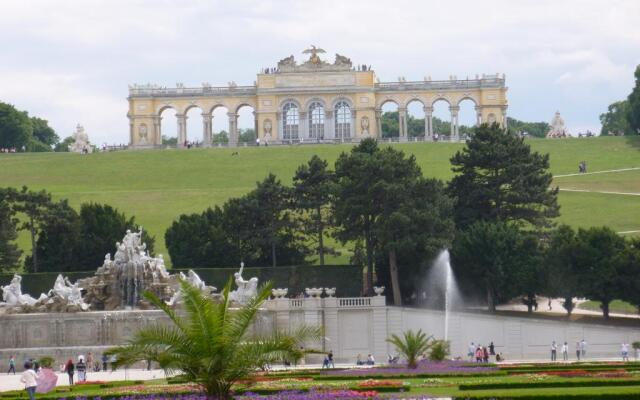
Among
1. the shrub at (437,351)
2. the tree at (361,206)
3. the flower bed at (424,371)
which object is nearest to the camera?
the flower bed at (424,371)

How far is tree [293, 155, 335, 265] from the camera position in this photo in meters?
63.4

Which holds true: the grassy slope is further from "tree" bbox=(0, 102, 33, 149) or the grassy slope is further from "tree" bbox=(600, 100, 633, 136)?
"tree" bbox=(600, 100, 633, 136)

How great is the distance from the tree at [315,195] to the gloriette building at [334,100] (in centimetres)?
4590

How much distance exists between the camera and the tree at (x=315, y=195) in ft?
208

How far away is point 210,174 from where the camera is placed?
294 feet

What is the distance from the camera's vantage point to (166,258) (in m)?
67.5

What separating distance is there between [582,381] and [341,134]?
8185 cm

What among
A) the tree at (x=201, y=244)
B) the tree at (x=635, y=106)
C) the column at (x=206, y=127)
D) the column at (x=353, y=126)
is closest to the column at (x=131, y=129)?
the column at (x=206, y=127)

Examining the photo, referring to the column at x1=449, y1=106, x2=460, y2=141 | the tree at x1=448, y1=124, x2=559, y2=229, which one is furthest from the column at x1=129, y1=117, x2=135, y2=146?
the tree at x1=448, y1=124, x2=559, y2=229

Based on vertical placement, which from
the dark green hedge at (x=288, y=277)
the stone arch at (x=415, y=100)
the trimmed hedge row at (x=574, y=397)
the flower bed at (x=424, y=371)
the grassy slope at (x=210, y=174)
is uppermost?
the stone arch at (x=415, y=100)

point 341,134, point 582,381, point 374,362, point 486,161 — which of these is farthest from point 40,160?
point 582,381

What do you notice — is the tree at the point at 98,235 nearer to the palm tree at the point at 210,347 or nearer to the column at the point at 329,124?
→ the palm tree at the point at 210,347

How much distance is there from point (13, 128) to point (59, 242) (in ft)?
197

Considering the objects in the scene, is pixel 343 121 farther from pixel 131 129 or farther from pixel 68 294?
pixel 68 294
